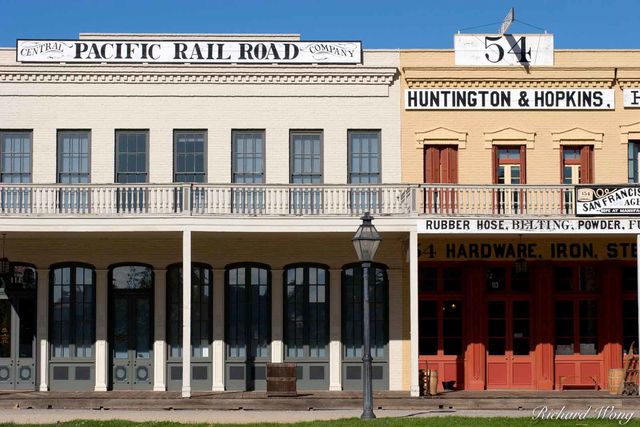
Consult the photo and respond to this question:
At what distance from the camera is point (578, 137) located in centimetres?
2759

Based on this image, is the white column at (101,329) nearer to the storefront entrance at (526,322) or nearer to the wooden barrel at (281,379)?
the wooden barrel at (281,379)

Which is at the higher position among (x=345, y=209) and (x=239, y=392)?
(x=345, y=209)

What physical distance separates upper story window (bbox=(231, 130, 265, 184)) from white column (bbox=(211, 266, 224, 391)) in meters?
2.29

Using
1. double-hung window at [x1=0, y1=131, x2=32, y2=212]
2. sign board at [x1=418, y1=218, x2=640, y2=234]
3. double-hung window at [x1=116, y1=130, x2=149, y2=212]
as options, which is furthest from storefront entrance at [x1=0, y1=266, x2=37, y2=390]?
sign board at [x1=418, y1=218, x2=640, y2=234]

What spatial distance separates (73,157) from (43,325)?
158 inches

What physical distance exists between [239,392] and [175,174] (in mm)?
5312

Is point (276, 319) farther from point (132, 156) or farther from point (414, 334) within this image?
point (132, 156)

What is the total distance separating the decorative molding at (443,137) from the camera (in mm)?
27609

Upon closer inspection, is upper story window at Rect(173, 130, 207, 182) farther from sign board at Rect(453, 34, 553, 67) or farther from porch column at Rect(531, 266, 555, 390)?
porch column at Rect(531, 266, 555, 390)

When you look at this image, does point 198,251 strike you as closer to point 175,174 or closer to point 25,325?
point 175,174

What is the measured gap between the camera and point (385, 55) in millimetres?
27859

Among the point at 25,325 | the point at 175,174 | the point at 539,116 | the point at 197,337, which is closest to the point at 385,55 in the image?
the point at 539,116

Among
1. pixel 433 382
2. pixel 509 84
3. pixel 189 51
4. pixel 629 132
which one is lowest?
pixel 433 382

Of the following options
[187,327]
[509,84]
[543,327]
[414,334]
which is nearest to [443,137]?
[509,84]
